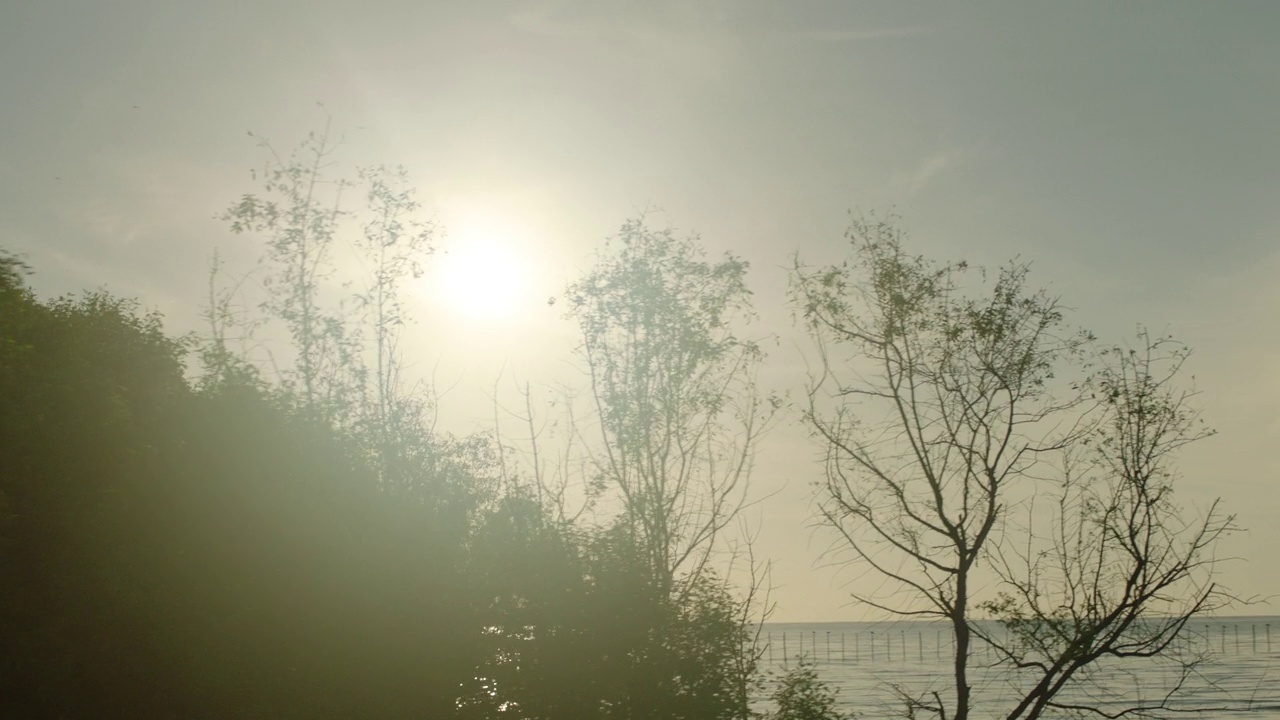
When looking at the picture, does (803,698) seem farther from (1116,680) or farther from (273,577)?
(1116,680)

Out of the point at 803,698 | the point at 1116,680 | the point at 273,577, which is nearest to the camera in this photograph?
the point at 273,577

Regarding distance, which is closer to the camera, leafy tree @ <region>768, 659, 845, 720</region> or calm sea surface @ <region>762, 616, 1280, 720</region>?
leafy tree @ <region>768, 659, 845, 720</region>

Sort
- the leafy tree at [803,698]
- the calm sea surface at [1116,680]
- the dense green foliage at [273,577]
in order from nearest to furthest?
A: the dense green foliage at [273,577], the leafy tree at [803,698], the calm sea surface at [1116,680]

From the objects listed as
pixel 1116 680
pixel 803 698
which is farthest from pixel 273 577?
pixel 1116 680

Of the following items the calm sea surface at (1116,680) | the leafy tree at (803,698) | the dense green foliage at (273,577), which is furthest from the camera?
the calm sea surface at (1116,680)

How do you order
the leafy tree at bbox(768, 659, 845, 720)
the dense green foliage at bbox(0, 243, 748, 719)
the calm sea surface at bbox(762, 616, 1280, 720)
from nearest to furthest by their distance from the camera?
the dense green foliage at bbox(0, 243, 748, 719) → the leafy tree at bbox(768, 659, 845, 720) → the calm sea surface at bbox(762, 616, 1280, 720)

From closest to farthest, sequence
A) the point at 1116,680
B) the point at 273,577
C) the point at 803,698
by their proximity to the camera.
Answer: the point at 273,577, the point at 803,698, the point at 1116,680

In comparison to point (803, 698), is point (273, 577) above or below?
above

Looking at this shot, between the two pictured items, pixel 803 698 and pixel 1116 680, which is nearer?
pixel 803 698

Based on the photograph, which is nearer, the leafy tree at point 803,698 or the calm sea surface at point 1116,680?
the leafy tree at point 803,698

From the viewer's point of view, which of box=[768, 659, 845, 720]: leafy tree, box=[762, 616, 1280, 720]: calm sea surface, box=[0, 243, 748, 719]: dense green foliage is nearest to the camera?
box=[0, 243, 748, 719]: dense green foliage

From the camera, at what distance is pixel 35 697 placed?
1820 cm

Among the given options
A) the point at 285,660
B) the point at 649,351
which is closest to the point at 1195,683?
the point at 649,351

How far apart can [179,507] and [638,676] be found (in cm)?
976
